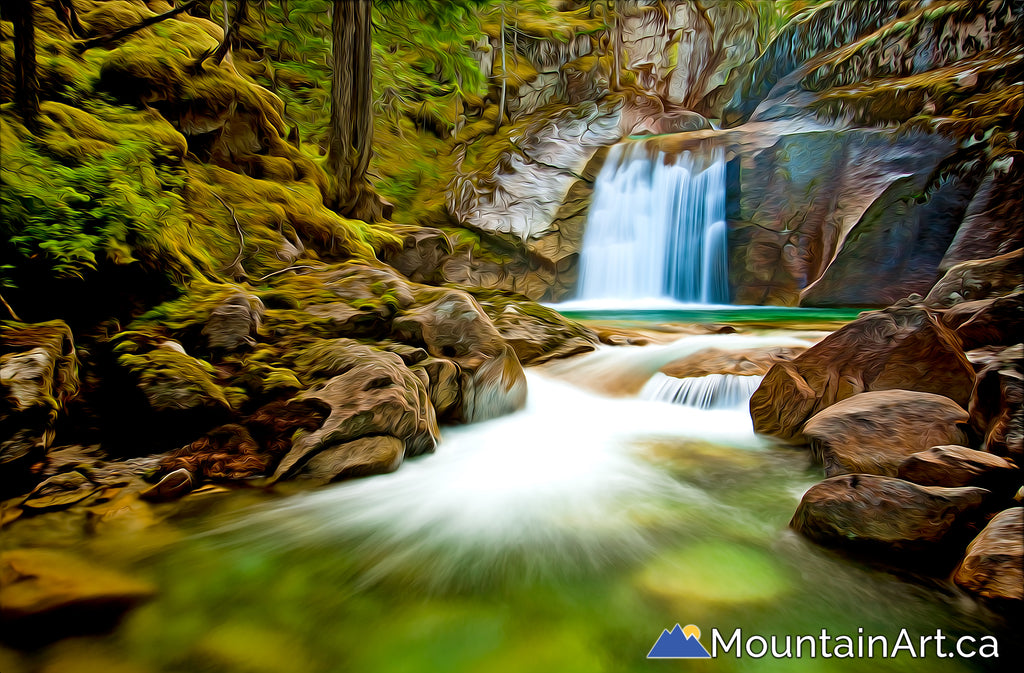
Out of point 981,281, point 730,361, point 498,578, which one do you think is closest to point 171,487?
point 498,578

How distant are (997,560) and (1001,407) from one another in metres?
1.08

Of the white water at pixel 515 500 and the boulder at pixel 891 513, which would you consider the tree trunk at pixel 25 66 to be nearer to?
the white water at pixel 515 500

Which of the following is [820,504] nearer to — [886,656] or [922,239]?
[886,656]

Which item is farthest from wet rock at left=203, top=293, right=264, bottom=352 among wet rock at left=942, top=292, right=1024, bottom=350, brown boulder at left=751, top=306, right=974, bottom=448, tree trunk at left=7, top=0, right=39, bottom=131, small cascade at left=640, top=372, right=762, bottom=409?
wet rock at left=942, top=292, right=1024, bottom=350

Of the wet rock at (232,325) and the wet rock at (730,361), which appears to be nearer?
the wet rock at (232,325)

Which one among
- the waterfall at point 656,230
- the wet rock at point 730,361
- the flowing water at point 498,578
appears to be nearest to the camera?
the flowing water at point 498,578

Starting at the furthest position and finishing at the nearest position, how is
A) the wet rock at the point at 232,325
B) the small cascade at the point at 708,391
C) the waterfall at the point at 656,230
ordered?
the waterfall at the point at 656,230 < the small cascade at the point at 708,391 < the wet rock at the point at 232,325

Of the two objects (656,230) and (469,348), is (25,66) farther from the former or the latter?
(656,230)

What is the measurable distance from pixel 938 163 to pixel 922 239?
1.40m

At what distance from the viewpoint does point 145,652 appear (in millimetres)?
1772

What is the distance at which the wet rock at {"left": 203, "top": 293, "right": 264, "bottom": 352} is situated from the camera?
381cm

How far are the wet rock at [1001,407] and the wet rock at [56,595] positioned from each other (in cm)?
404

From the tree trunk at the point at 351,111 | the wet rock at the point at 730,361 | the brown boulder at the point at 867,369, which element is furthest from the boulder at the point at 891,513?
the tree trunk at the point at 351,111

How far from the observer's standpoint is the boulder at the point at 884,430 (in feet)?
9.29
